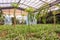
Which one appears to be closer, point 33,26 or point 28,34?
point 28,34

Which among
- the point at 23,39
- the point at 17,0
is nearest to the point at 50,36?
the point at 23,39

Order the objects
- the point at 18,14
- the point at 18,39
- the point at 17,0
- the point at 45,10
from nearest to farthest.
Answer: the point at 18,39 → the point at 45,10 → the point at 17,0 → the point at 18,14

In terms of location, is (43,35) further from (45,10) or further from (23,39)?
(45,10)

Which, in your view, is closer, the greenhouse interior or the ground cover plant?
the ground cover plant

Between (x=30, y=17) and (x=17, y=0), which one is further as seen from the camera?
(x=17, y=0)

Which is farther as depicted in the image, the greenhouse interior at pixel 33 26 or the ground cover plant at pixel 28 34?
the greenhouse interior at pixel 33 26

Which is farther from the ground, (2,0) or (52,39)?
(2,0)

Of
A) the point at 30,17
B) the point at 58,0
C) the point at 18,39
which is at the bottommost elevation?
the point at 18,39

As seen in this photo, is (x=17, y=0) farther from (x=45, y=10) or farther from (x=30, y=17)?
(x=45, y=10)

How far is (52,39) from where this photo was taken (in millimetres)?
6250

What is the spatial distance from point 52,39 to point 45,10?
6.17 ft

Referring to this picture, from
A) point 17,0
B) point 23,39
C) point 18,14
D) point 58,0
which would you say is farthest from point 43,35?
point 18,14

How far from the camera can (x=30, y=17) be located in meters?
9.52

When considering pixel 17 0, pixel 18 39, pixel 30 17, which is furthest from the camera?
pixel 17 0
